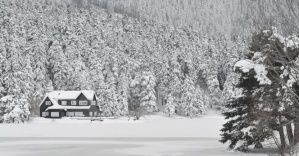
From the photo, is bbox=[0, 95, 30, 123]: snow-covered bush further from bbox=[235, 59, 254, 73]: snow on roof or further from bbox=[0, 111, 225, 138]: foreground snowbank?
bbox=[235, 59, 254, 73]: snow on roof

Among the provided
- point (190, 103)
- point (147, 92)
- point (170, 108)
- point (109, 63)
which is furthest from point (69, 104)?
point (190, 103)

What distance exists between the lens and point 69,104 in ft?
267

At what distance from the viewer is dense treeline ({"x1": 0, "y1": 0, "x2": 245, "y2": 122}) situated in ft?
276

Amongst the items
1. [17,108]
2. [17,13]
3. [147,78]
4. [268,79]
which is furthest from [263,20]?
[17,13]

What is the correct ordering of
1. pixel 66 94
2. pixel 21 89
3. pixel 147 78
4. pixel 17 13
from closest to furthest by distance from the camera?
1. pixel 21 89
2. pixel 66 94
3. pixel 147 78
4. pixel 17 13

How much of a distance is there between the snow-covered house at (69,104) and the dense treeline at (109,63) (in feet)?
8.63

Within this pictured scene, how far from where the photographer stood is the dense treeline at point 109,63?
84.2m

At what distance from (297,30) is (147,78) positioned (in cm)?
8606

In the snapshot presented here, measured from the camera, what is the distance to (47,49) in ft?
337

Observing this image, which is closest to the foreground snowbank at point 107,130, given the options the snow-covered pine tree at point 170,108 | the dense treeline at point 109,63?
the dense treeline at point 109,63

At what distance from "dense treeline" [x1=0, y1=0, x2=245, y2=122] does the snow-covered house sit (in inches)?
104

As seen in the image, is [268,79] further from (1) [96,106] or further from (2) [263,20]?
(1) [96,106]

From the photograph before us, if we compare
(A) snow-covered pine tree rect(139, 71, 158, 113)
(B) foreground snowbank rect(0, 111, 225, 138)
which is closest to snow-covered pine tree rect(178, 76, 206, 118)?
(A) snow-covered pine tree rect(139, 71, 158, 113)

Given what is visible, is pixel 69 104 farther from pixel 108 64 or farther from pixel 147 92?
pixel 108 64
